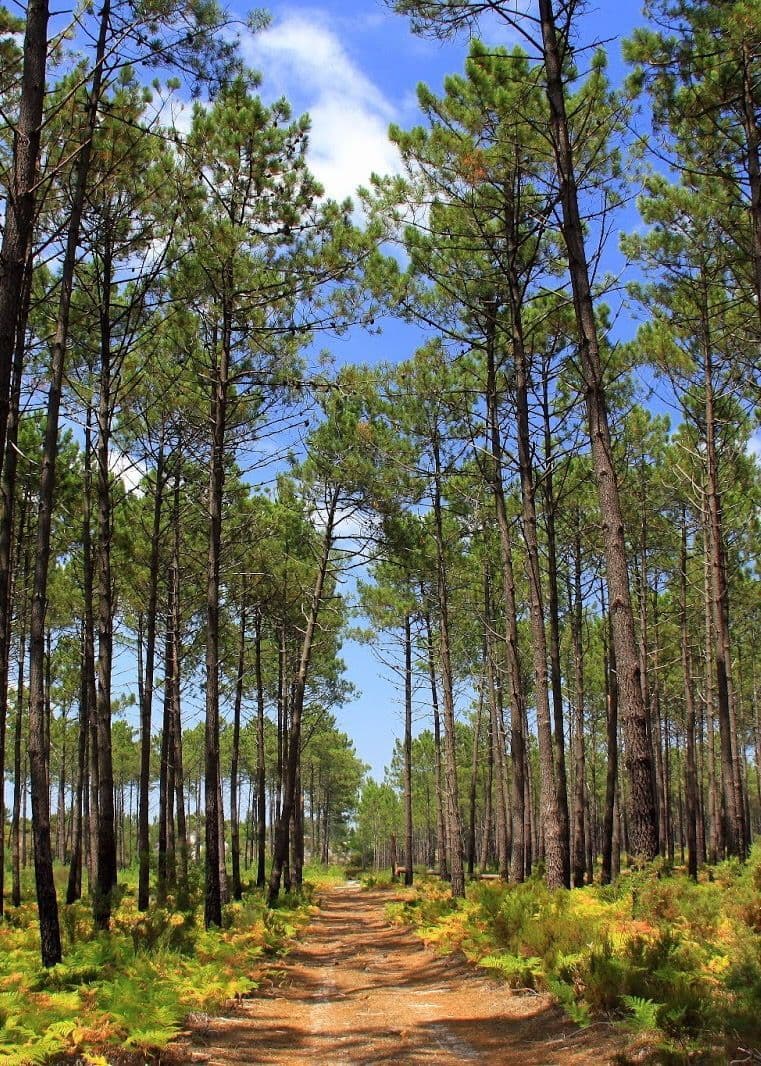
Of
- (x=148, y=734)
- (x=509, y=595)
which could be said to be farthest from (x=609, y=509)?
(x=148, y=734)

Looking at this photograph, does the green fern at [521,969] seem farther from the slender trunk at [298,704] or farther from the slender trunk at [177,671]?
the slender trunk at [298,704]

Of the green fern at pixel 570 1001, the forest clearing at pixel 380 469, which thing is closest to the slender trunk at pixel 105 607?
the forest clearing at pixel 380 469

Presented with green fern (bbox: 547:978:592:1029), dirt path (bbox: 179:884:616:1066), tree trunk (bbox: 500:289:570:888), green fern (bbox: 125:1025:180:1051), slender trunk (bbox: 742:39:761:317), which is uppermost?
slender trunk (bbox: 742:39:761:317)

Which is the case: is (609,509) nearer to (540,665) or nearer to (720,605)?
(540,665)

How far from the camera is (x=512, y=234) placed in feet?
38.2

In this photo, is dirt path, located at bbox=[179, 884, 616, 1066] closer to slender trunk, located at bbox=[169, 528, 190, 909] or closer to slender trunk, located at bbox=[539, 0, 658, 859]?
slender trunk, located at bbox=[539, 0, 658, 859]

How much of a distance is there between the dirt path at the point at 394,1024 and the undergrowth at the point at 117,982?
14.1 inches

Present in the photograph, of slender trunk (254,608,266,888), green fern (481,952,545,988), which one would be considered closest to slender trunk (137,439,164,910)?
slender trunk (254,608,266,888)

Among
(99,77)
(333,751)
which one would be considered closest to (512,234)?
(99,77)

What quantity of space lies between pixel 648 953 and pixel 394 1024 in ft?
8.45

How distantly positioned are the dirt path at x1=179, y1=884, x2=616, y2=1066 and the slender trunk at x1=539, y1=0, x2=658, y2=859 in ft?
5.90

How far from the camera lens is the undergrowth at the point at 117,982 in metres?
5.12

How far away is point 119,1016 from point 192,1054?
60 centimetres

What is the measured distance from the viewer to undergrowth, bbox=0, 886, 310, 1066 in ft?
16.8
